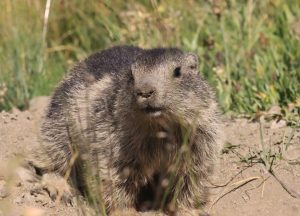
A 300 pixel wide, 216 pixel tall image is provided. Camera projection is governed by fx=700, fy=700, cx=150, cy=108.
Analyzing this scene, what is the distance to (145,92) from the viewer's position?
4426 millimetres

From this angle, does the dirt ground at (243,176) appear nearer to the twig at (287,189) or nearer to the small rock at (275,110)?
the twig at (287,189)

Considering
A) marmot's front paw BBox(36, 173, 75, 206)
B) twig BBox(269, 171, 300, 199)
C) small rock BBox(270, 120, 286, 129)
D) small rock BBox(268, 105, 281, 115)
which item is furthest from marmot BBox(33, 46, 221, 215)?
small rock BBox(268, 105, 281, 115)

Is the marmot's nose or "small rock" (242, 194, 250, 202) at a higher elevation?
the marmot's nose

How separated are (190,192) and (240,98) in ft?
5.47

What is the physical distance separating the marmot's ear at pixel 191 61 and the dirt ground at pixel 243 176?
697 millimetres

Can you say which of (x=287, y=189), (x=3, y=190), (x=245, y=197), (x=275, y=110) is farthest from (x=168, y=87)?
(x=275, y=110)

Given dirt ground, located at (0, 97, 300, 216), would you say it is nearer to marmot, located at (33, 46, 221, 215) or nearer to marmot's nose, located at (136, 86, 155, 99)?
marmot, located at (33, 46, 221, 215)

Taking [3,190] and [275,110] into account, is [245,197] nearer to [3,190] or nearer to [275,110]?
[275,110]

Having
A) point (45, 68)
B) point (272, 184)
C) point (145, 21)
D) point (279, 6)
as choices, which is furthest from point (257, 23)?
point (272, 184)

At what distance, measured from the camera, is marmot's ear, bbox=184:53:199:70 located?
200 inches

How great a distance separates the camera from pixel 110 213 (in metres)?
5.13

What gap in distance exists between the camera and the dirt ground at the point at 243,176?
4883 mm

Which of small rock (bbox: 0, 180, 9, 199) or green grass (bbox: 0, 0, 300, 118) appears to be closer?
small rock (bbox: 0, 180, 9, 199)

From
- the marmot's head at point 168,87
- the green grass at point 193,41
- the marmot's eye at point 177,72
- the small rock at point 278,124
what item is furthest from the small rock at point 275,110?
the marmot's eye at point 177,72
